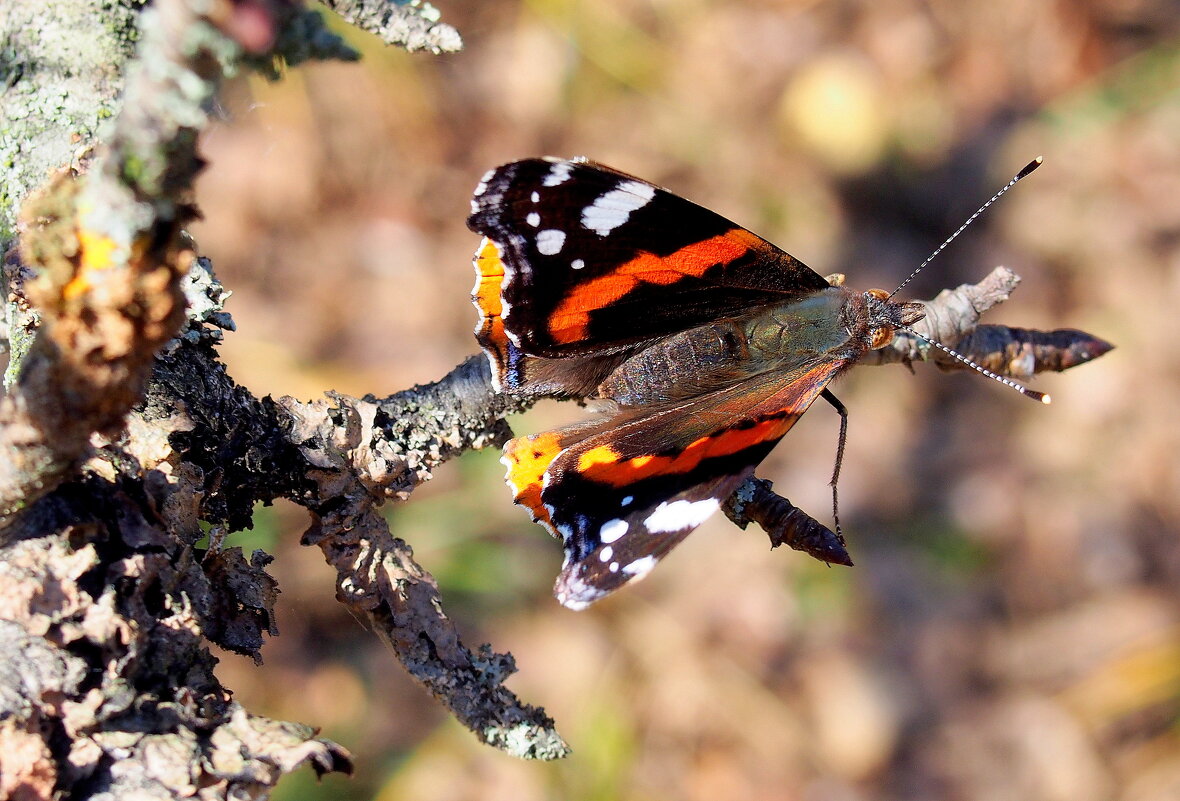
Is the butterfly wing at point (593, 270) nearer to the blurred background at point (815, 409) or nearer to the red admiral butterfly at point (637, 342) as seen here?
the red admiral butterfly at point (637, 342)

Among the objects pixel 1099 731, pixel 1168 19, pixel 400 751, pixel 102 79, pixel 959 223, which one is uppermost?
pixel 1168 19

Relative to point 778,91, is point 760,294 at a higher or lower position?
lower

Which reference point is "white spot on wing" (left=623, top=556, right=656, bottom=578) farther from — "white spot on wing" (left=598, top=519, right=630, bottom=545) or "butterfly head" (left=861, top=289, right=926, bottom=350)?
"butterfly head" (left=861, top=289, right=926, bottom=350)

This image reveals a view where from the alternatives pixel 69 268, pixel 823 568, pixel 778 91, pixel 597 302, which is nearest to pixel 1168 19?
pixel 778 91

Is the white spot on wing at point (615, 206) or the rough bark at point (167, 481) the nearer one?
the rough bark at point (167, 481)

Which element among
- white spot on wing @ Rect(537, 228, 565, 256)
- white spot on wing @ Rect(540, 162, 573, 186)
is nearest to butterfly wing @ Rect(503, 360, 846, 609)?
white spot on wing @ Rect(537, 228, 565, 256)

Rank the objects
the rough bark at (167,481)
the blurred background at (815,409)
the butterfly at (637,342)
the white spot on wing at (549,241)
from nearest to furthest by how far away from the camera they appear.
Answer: the rough bark at (167,481), the butterfly at (637,342), the white spot on wing at (549,241), the blurred background at (815,409)

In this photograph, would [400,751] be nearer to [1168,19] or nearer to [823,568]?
[823,568]

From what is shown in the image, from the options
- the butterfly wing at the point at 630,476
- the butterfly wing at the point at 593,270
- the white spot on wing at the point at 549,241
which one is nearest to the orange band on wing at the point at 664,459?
the butterfly wing at the point at 630,476
